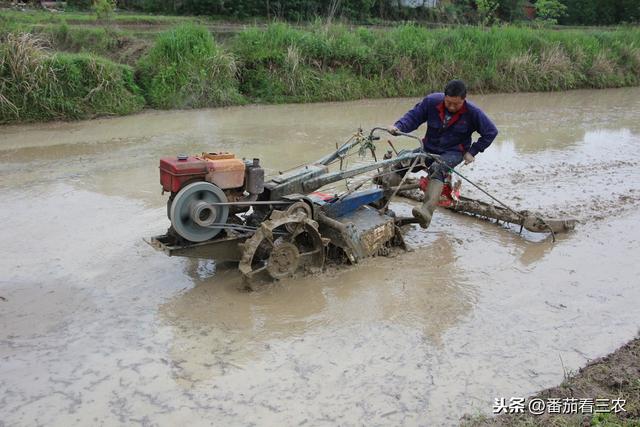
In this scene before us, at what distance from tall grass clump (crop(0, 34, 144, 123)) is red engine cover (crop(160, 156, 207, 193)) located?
706 centimetres

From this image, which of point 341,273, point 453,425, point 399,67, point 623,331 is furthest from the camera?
point 399,67

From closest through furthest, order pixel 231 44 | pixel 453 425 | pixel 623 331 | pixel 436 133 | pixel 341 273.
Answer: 1. pixel 453 425
2. pixel 623 331
3. pixel 341 273
4. pixel 436 133
5. pixel 231 44

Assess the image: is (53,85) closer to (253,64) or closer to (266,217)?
(253,64)

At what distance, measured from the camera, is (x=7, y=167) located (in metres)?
7.71

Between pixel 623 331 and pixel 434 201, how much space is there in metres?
2.05

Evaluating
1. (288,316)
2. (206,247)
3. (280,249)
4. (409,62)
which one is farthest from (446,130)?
(409,62)

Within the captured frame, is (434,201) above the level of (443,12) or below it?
below

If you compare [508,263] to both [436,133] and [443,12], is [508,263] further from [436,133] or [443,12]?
[443,12]

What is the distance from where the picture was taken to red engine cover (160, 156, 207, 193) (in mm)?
4281

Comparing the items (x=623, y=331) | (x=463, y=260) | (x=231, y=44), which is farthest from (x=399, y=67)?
(x=623, y=331)

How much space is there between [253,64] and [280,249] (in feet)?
30.7

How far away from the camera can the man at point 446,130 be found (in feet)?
18.6

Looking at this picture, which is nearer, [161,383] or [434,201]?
[161,383]

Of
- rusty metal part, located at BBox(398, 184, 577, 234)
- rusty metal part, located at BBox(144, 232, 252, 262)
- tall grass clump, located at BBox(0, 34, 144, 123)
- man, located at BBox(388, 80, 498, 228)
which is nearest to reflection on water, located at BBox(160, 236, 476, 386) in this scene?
rusty metal part, located at BBox(144, 232, 252, 262)
